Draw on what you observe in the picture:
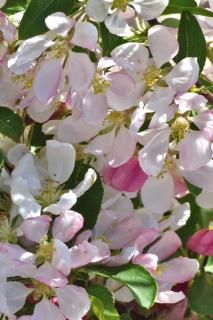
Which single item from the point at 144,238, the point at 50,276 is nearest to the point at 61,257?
the point at 50,276

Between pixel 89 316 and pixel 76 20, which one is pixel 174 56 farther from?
pixel 89 316

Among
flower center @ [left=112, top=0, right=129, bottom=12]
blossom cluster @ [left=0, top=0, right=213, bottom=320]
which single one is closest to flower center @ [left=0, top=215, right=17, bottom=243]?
blossom cluster @ [left=0, top=0, right=213, bottom=320]

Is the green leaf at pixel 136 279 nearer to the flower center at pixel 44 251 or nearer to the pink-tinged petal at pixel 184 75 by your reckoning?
the flower center at pixel 44 251

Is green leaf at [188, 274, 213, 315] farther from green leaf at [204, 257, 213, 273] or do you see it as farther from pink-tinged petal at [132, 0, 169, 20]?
pink-tinged petal at [132, 0, 169, 20]

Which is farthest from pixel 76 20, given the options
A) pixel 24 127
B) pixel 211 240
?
pixel 211 240

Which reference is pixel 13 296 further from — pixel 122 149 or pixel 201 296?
pixel 201 296

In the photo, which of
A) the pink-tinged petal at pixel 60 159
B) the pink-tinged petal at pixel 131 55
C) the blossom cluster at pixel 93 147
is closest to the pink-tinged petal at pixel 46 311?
the blossom cluster at pixel 93 147
